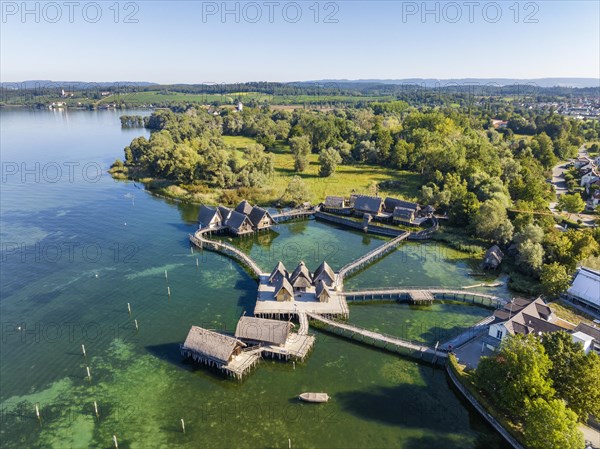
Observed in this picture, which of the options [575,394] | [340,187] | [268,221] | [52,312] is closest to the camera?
[575,394]

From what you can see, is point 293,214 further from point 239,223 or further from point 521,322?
point 521,322

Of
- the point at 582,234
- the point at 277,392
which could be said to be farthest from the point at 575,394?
the point at 582,234

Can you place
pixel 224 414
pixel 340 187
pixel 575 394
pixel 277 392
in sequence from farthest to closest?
pixel 340 187
pixel 277 392
pixel 224 414
pixel 575 394

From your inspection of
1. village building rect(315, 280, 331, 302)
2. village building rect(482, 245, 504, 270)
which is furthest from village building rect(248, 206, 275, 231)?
village building rect(482, 245, 504, 270)

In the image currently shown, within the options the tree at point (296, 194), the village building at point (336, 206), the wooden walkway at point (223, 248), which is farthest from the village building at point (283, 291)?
the tree at point (296, 194)

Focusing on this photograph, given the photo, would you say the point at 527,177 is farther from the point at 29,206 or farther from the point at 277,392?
the point at 29,206

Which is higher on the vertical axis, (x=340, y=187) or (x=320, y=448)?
(x=340, y=187)

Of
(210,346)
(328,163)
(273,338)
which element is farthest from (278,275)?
(328,163)
